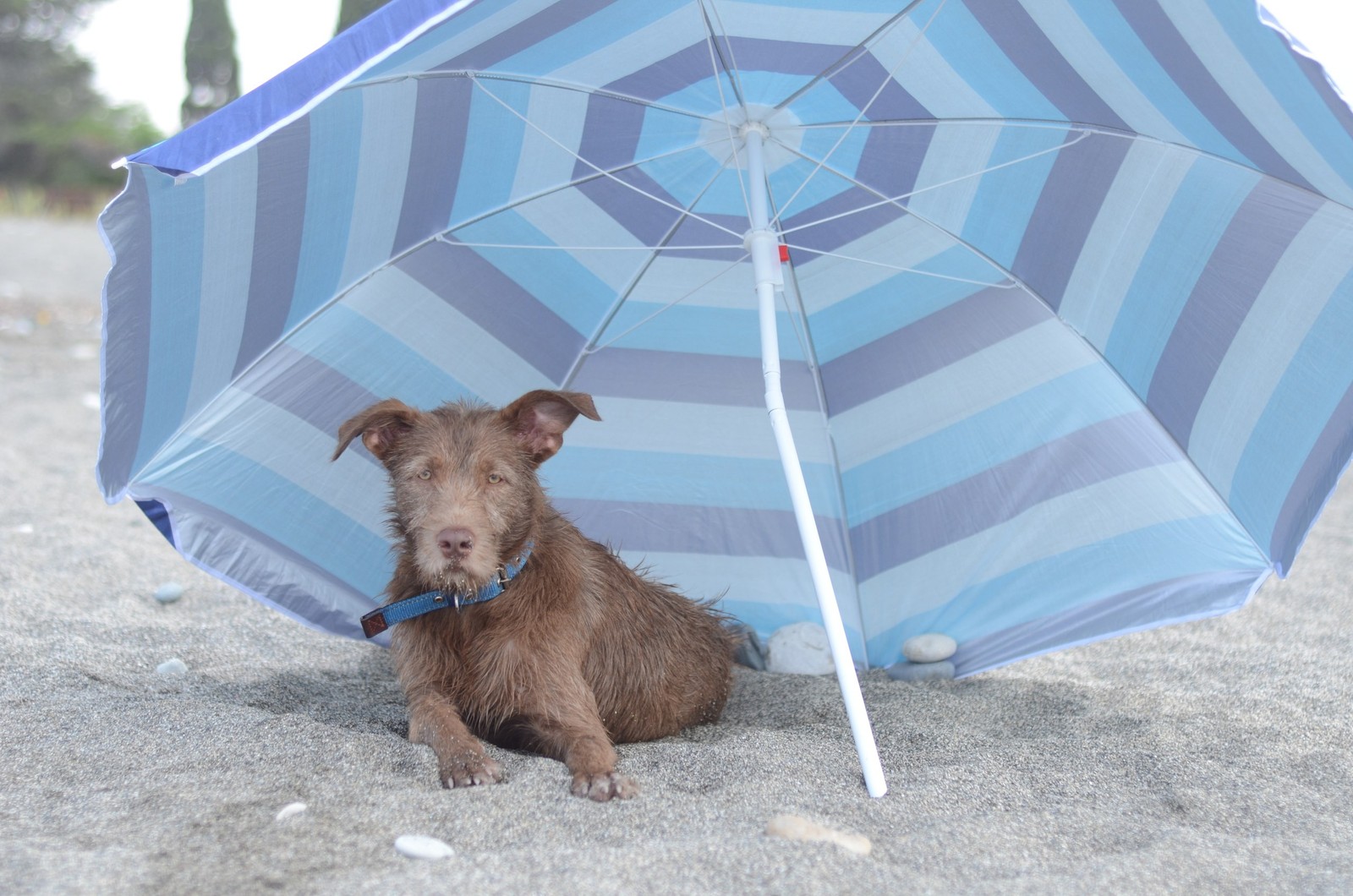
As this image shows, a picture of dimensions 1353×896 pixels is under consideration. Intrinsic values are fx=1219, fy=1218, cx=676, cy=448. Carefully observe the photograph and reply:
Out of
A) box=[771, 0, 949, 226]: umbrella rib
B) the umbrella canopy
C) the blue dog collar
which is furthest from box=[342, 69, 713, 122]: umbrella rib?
the blue dog collar

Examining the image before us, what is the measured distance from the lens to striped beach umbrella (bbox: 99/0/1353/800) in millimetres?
4105

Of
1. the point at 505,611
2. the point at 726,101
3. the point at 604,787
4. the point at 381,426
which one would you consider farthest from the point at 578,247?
the point at 604,787

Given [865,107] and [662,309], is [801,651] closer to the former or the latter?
[662,309]

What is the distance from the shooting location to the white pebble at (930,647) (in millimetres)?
5762

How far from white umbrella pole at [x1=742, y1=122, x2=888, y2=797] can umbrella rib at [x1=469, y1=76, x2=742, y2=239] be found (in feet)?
1.46

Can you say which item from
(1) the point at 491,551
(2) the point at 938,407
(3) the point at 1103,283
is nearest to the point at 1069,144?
(3) the point at 1103,283

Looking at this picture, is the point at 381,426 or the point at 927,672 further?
the point at 927,672

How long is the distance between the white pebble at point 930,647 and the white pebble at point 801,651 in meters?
0.40

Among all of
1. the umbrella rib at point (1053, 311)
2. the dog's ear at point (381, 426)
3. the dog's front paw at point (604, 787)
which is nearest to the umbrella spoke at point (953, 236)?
the umbrella rib at point (1053, 311)

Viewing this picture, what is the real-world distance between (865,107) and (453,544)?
2.31 metres

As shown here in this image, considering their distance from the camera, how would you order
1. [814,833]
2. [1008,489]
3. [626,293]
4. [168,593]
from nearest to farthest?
[814,833], [626,293], [1008,489], [168,593]

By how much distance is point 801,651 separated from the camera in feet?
19.6

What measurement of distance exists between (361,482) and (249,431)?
0.64 metres

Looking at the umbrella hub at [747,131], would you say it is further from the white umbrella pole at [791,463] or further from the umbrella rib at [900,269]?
the umbrella rib at [900,269]
